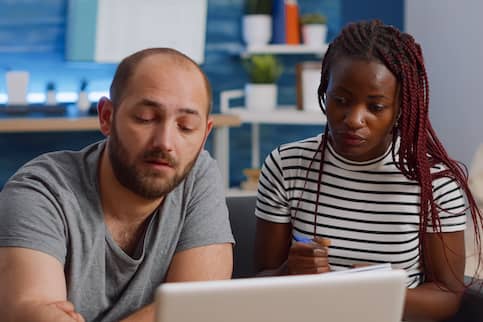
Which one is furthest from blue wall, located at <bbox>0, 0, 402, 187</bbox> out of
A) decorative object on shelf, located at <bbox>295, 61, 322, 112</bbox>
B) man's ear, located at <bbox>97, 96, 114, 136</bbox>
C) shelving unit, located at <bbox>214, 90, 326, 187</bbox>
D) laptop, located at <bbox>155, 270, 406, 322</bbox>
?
laptop, located at <bbox>155, 270, 406, 322</bbox>

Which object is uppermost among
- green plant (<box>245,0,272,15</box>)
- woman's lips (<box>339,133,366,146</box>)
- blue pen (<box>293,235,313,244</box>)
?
green plant (<box>245,0,272,15</box>)

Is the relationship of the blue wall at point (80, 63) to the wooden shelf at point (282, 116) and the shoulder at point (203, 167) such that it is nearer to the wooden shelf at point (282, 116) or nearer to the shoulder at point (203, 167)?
the wooden shelf at point (282, 116)

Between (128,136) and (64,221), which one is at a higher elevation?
(128,136)

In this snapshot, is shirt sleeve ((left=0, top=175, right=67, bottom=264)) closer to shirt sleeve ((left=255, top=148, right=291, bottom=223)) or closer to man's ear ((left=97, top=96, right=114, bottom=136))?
man's ear ((left=97, top=96, right=114, bottom=136))

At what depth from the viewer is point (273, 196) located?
1.72 metres

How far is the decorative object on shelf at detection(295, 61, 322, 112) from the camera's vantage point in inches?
163

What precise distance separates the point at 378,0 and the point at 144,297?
345cm

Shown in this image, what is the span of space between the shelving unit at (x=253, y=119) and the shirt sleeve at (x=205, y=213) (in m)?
2.30

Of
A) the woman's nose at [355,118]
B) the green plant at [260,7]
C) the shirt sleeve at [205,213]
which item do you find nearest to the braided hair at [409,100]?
the woman's nose at [355,118]

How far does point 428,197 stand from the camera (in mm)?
1631

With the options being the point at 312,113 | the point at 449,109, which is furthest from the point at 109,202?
the point at 449,109

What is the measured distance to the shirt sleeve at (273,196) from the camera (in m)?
1.72

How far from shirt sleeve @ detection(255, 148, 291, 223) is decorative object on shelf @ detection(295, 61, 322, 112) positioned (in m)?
2.41

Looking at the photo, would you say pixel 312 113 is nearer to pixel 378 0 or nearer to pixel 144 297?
pixel 378 0
